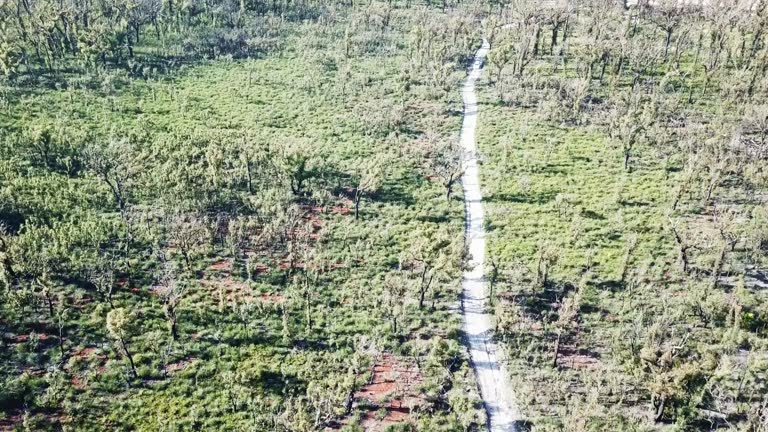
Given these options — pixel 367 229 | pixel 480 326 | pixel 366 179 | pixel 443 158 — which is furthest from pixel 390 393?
pixel 443 158

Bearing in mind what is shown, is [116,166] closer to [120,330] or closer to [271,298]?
[271,298]

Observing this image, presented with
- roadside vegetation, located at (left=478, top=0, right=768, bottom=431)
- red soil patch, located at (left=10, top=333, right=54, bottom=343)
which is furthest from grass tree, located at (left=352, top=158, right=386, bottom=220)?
red soil patch, located at (left=10, top=333, right=54, bottom=343)

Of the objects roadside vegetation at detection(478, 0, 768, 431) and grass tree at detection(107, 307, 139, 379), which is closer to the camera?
roadside vegetation at detection(478, 0, 768, 431)

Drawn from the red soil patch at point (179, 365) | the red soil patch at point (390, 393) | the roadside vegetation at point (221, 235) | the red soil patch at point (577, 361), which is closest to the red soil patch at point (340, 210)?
the roadside vegetation at point (221, 235)

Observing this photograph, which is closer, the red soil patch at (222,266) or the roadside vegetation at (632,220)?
the roadside vegetation at (632,220)

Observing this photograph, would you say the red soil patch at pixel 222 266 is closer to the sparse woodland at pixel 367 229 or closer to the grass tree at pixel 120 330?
the sparse woodland at pixel 367 229

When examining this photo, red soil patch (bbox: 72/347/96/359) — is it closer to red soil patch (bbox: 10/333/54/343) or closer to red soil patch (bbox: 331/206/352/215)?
red soil patch (bbox: 10/333/54/343)
